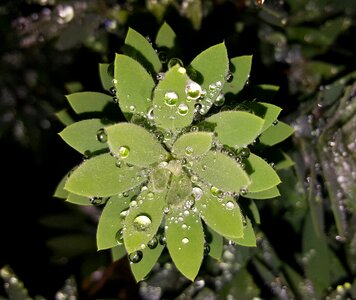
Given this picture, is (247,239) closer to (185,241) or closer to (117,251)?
(185,241)

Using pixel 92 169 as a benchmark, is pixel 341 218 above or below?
below

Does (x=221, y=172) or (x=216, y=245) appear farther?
(x=216, y=245)

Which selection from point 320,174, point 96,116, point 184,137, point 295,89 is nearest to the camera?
point 184,137

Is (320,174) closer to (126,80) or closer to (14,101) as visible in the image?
(126,80)

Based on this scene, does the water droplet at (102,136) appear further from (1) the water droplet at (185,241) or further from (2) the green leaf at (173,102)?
(1) the water droplet at (185,241)

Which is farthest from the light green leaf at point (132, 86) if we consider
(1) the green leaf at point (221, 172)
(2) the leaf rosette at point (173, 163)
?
(1) the green leaf at point (221, 172)

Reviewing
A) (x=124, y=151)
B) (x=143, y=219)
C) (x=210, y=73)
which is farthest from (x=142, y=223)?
(x=210, y=73)

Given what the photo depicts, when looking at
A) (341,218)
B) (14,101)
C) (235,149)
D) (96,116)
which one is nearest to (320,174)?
(341,218)
